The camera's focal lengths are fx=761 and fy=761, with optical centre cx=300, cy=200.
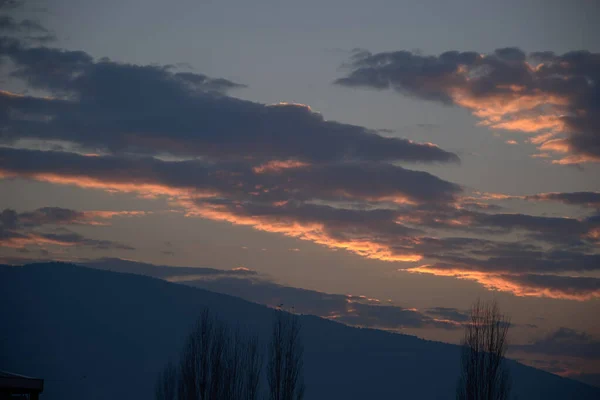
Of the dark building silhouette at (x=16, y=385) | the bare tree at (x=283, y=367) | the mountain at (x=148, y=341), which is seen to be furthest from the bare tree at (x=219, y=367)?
the mountain at (x=148, y=341)

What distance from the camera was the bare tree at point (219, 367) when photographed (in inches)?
1727

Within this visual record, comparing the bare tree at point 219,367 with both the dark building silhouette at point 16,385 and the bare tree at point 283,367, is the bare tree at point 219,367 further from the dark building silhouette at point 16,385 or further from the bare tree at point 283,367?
the dark building silhouette at point 16,385

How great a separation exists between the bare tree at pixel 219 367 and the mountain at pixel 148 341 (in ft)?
322

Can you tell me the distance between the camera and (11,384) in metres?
23.3

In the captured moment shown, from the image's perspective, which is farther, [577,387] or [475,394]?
[577,387]

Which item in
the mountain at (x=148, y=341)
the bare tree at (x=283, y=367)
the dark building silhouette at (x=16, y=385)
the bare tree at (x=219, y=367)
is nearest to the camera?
the dark building silhouette at (x=16, y=385)

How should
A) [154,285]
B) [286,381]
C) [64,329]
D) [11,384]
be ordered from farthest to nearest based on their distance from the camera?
[154,285] → [64,329] → [286,381] → [11,384]

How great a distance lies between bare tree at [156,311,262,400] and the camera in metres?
43.9

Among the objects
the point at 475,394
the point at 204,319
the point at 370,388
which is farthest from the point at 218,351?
the point at 370,388

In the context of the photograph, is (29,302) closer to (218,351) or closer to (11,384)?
(218,351)

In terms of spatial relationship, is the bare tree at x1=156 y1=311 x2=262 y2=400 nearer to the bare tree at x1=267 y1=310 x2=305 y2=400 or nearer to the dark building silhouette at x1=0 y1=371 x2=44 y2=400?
the bare tree at x1=267 y1=310 x2=305 y2=400

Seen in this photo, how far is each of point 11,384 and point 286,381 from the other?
70.1 feet

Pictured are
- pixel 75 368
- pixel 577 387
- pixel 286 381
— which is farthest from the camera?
pixel 577 387

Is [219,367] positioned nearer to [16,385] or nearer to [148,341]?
[16,385]
